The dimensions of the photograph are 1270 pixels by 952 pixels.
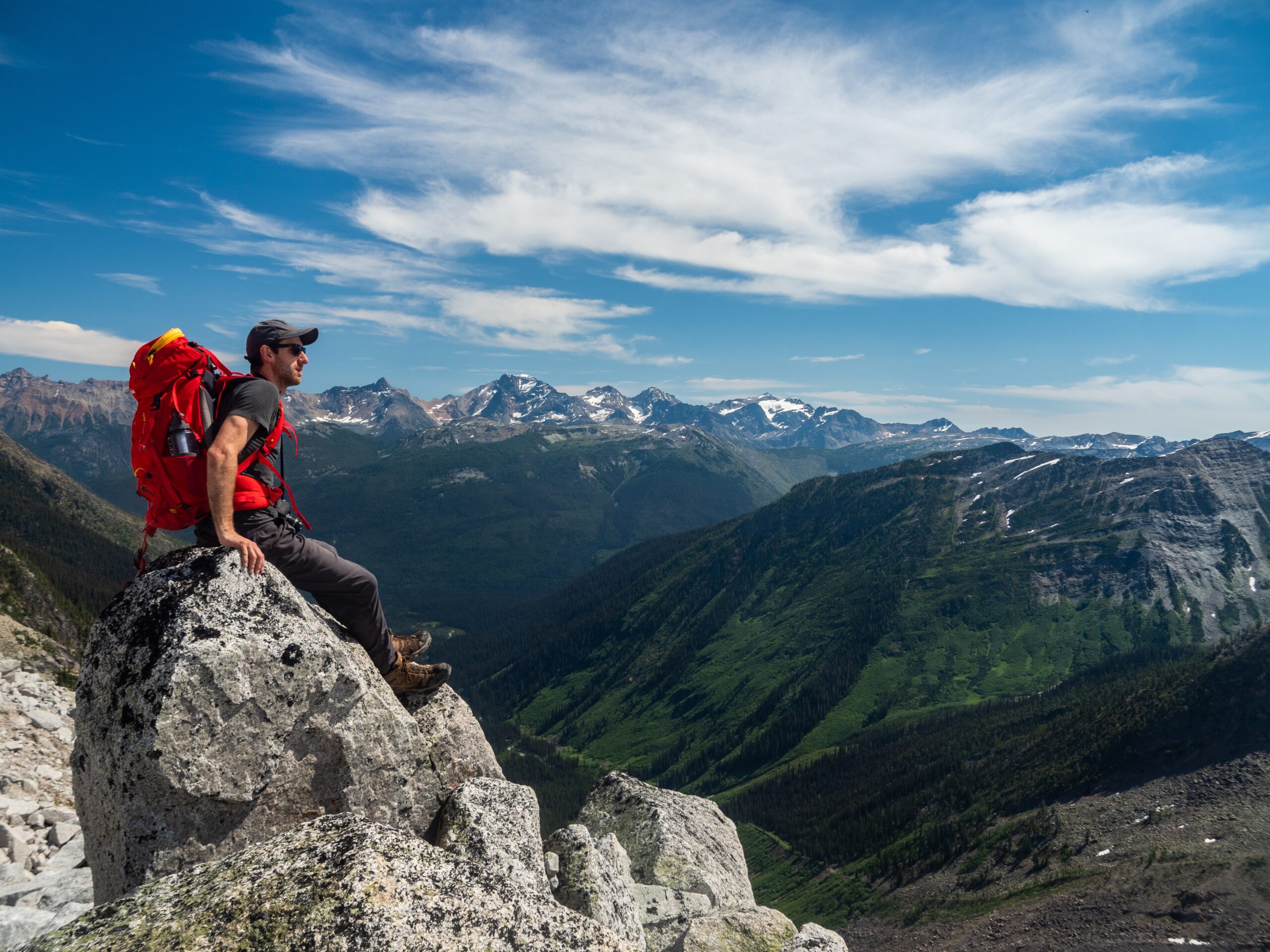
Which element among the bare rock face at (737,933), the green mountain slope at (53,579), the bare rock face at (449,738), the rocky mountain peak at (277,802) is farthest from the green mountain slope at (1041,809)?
the green mountain slope at (53,579)

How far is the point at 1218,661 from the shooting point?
461 ft

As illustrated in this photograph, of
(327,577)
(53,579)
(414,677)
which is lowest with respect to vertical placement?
(53,579)

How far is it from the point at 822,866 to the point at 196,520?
171178mm

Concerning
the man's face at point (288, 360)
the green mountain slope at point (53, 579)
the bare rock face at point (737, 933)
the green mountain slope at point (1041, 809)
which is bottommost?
the green mountain slope at point (1041, 809)

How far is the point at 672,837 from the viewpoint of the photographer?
76.6 feet

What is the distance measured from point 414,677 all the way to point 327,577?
13.6 feet

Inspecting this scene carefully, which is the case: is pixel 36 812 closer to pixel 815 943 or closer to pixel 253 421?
pixel 253 421

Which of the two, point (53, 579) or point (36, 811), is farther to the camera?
point (53, 579)

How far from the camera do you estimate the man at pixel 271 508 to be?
35.0 ft

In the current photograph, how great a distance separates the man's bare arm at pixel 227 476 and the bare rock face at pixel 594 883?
34.8 feet

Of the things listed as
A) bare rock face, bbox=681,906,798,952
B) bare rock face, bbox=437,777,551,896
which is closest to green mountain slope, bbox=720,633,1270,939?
bare rock face, bbox=681,906,798,952

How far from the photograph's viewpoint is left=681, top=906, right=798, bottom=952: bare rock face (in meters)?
17.3

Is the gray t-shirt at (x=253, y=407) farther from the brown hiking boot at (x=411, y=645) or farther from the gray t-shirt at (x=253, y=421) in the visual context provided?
the brown hiking boot at (x=411, y=645)

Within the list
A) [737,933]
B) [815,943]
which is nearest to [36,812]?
[737,933]
